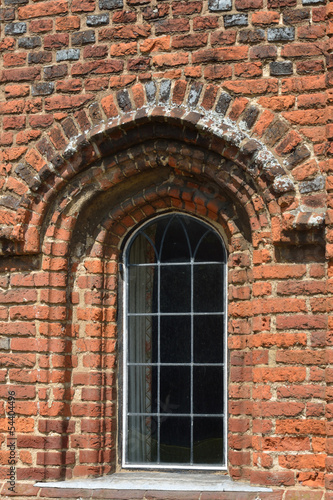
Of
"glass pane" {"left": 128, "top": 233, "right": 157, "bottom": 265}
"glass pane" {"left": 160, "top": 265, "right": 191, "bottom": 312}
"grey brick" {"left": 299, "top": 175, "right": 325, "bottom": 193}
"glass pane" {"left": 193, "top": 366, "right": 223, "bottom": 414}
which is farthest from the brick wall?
"glass pane" {"left": 160, "top": 265, "right": 191, "bottom": 312}

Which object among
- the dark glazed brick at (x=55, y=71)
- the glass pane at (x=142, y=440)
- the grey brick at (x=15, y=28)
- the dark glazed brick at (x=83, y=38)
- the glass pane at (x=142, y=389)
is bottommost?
the glass pane at (x=142, y=440)

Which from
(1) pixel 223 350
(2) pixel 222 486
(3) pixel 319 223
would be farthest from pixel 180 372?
(3) pixel 319 223

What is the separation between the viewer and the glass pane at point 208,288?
17.6 feet

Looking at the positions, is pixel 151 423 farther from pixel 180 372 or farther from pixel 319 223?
pixel 319 223

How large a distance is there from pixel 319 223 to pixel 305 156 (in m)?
0.49

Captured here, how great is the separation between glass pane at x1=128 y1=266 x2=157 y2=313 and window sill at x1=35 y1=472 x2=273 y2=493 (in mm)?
1220

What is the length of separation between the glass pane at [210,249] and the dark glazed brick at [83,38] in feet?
5.54

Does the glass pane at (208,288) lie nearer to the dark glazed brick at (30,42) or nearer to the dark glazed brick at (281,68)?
the dark glazed brick at (281,68)

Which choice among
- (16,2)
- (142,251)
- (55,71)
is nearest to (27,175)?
(55,71)

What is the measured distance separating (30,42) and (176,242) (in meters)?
1.87

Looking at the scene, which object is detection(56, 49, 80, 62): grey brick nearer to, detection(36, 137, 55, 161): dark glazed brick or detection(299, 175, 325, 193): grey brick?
detection(36, 137, 55, 161): dark glazed brick

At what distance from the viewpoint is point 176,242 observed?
5.47m

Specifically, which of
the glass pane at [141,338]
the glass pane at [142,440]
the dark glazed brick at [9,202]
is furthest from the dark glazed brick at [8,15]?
the glass pane at [142,440]

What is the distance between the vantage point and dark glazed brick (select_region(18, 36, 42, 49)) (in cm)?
537
